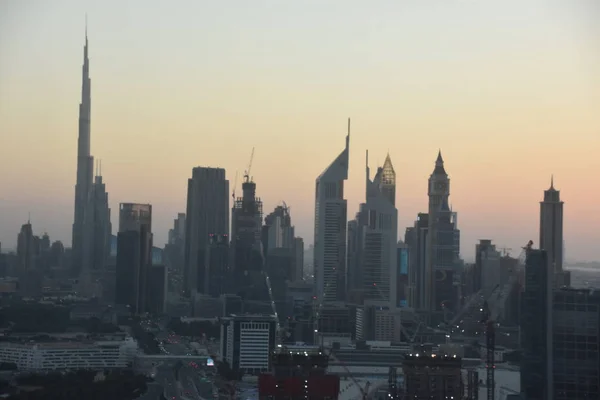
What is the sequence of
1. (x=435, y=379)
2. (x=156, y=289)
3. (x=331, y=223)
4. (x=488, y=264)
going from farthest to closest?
(x=156, y=289)
(x=331, y=223)
(x=488, y=264)
(x=435, y=379)

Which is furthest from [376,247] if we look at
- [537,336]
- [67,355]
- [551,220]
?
[537,336]

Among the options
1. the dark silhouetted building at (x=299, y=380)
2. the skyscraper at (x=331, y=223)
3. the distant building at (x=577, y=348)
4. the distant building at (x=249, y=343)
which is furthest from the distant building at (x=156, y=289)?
the distant building at (x=577, y=348)

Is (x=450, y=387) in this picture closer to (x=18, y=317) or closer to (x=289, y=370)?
(x=289, y=370)

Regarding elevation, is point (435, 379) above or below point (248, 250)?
below

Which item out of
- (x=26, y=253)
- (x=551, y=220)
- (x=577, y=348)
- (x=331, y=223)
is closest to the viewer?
(x=577, y=348)

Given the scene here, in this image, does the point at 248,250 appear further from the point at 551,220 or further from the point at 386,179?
the point at 551,220

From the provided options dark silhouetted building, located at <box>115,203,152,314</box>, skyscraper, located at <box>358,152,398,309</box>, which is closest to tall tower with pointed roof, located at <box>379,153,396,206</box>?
skyscraper, located at <box>358,152,398,309</box>
